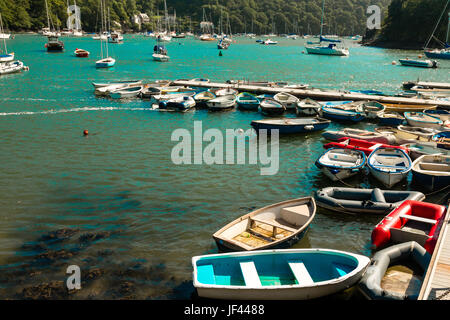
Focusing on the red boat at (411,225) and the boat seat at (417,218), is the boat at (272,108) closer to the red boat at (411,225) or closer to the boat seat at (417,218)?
the red boat at (411,225)

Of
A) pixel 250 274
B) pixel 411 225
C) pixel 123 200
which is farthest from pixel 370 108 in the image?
pixel 250 274

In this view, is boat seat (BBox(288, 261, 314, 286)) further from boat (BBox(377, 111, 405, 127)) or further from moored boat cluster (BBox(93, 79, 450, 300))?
boat (BBox(377, 111, 405, 127))

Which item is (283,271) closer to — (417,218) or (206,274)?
(206,274)

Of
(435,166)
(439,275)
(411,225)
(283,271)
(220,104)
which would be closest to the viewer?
(439,275)

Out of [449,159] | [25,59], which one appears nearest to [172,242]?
[449,159]

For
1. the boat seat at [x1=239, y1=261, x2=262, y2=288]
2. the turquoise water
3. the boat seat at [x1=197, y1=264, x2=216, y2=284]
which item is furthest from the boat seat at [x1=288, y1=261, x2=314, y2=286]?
the turquoise water

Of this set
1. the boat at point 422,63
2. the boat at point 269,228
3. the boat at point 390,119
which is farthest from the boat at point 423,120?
the boat at point 422,63

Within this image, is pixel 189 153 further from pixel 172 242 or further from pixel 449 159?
pixel 449 159

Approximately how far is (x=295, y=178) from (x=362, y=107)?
61.3ft

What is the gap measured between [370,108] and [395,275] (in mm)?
27436

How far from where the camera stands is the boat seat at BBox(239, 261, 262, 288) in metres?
11.3

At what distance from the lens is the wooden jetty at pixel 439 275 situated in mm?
9938

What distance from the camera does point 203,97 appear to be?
44.2 meters

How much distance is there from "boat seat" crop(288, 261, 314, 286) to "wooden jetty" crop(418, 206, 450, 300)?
10.3 feet
